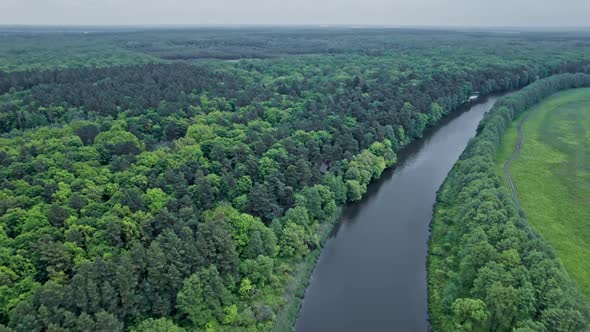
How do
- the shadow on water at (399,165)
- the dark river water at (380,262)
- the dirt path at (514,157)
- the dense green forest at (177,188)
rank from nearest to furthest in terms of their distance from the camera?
the dense green forest at (177,188) < the dark river water at (380,262) < the dirt path at (514,157) < the shadow on water at (399,165)

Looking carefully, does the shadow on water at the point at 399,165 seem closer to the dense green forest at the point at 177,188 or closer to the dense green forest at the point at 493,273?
the dense green forest at the point at 177,188

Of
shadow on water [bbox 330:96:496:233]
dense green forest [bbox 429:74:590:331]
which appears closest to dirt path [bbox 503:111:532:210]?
dense green forest [bbox 429:74:590:331]

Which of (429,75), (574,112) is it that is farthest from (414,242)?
(429,75)

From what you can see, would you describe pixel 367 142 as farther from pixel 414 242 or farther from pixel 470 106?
pixel 470 106

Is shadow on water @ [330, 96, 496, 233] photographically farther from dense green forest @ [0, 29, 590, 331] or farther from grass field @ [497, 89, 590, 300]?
grass field @ [497, 89, 590, 300]

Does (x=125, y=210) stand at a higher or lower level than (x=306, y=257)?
higher

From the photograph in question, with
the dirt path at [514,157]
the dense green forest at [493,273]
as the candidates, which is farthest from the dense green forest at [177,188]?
the dirt path at [514,157]
